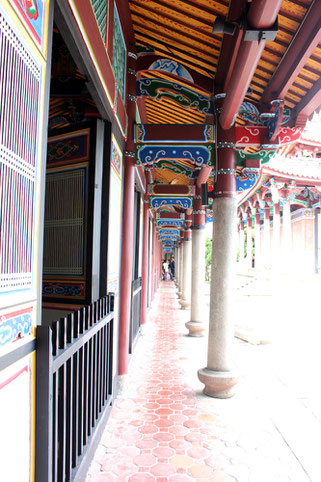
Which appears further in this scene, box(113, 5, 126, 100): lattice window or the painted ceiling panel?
box(113, 5, 126, 100): lattice window

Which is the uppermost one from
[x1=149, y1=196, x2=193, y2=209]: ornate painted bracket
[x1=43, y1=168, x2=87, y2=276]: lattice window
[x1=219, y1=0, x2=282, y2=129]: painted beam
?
[x1=219, y1=0, x2=282, y2=129]: painted beam

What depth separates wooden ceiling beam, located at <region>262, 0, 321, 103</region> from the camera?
3.09 m

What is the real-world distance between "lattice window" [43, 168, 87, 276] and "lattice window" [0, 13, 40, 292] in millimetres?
2055

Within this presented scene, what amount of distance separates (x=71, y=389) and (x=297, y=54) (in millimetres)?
3538

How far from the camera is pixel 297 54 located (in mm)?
3537

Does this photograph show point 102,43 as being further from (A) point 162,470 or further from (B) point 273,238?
(B) point 273,238

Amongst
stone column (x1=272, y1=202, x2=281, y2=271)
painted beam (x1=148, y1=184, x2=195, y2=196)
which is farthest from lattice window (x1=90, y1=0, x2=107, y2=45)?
stone column (x1=272, y1=202, x2=281, y2=271)

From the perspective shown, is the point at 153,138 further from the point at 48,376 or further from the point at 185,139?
the point at 48,376

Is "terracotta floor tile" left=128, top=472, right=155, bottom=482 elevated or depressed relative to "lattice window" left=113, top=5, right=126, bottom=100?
depressed

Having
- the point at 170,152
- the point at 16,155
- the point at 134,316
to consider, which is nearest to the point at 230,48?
the point at 170,152

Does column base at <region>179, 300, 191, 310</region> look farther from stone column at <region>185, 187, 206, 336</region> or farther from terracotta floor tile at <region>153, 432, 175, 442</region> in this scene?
terracotta floor tile at <region>153, 432, 175, 442</region>

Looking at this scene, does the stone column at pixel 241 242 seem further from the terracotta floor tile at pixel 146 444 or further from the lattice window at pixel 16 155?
the lattice window at pixel 16 155

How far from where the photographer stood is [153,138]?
459cm

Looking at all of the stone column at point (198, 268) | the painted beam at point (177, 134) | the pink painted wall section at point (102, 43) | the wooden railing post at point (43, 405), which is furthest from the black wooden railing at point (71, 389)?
the stone column at point (198, 268)
